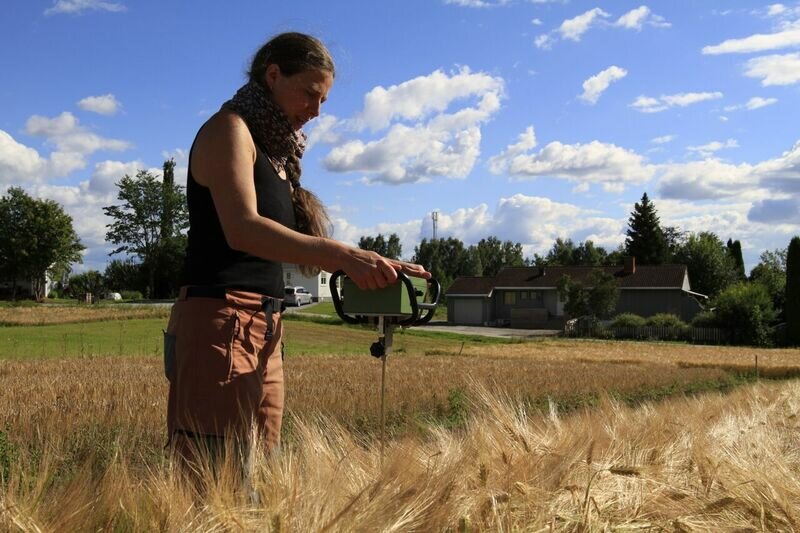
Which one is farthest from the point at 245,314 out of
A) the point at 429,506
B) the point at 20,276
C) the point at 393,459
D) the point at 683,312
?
the point at 20,276

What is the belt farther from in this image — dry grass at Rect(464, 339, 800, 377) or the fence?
the fence

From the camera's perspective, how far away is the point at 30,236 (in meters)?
73.6

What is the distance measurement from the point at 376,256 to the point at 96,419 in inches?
197

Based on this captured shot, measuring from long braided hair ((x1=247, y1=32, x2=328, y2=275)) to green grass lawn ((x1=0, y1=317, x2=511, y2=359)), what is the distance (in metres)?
16.9

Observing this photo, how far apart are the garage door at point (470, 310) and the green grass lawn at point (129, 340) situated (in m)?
22.7

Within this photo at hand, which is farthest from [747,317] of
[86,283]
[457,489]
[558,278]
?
[86,283]

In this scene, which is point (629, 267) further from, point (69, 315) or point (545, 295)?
point (69, 315)

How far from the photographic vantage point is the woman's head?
2.68 meters

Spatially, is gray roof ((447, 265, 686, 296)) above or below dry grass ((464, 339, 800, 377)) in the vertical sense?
above

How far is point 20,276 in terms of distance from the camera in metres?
75.8

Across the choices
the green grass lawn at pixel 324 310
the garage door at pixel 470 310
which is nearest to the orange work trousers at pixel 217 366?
the green grass lawn at pixel 324 310

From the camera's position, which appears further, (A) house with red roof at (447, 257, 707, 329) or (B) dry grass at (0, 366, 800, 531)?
(A) house with red roof at (447, 257, 707, 329)

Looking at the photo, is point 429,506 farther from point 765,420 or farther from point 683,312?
point 683,312

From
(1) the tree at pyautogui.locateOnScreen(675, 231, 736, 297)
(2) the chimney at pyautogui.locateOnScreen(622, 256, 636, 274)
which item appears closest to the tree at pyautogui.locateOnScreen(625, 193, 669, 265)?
(1) the tree at pyautogui.locateOnScreen(675, 231, 736, 297)
